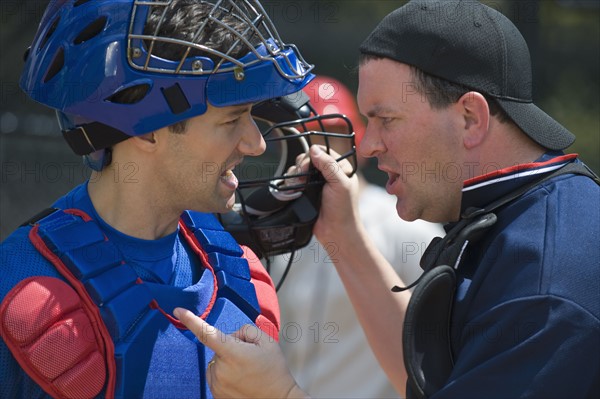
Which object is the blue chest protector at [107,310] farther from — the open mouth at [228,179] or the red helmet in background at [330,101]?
the red helmet in background at [330,101]

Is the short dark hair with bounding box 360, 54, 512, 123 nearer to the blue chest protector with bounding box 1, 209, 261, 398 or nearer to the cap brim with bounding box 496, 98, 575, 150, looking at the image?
the cap brim with bounding box 496, 98, 575, 150

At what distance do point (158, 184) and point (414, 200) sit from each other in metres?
0.79

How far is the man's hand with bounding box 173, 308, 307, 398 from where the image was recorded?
2258 millimetres

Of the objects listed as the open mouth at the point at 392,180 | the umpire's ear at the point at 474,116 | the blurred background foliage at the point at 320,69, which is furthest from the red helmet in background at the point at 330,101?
the blurred background foliage at the point at 320,69

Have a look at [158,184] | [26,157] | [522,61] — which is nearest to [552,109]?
[26,157]

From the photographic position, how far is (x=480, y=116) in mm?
2523

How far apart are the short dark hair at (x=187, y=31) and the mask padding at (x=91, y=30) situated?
0.43ft

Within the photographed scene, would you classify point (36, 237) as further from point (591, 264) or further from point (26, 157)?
point (26, 157)

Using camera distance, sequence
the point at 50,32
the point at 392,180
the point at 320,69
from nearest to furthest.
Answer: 1. the point at 50,32
2. the point at 392,180
3. the point at 320,69

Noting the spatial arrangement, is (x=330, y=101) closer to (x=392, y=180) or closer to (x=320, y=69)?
(x=392, y=180)

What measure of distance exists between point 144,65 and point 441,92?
87 cm

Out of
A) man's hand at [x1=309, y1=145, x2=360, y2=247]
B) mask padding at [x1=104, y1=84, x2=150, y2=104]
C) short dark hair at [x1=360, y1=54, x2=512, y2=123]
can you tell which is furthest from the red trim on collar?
mask padding at [x1=104, y1=84, x2=150, y2=104]

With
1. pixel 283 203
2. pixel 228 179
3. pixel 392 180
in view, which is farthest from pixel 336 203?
pixel 228 179

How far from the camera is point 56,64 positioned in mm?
2488
